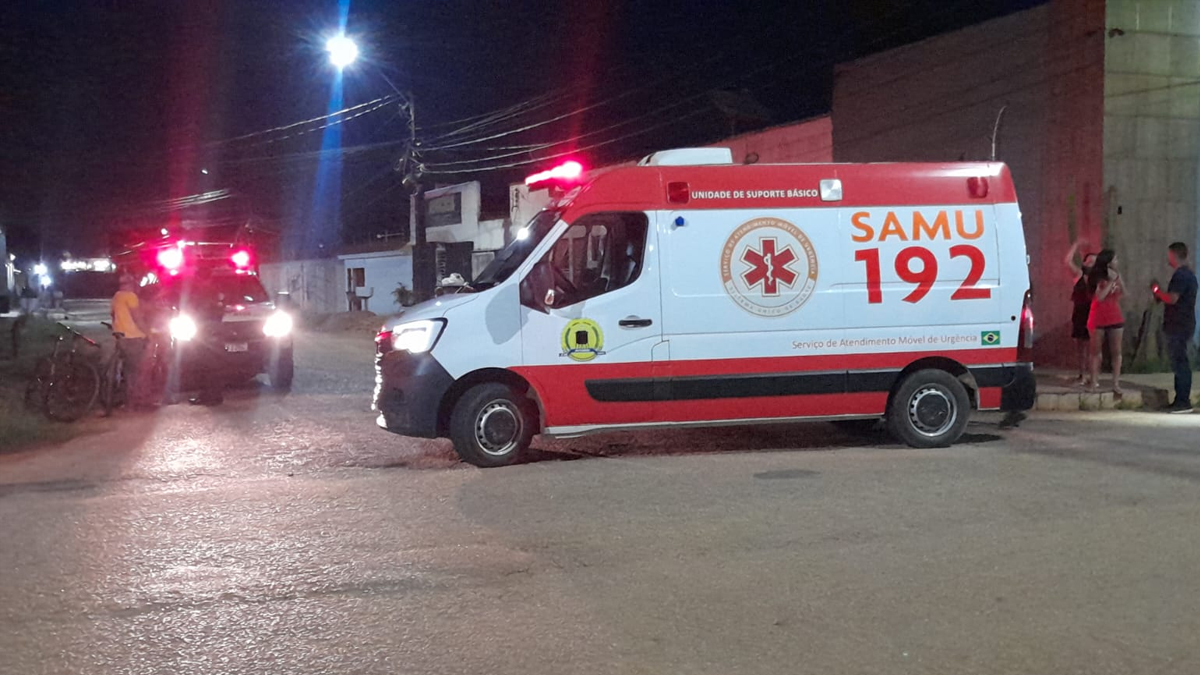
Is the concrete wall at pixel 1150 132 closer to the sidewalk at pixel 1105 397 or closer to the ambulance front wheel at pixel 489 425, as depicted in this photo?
the sidewalk at pixel 1105 397

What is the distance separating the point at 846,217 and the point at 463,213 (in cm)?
2882

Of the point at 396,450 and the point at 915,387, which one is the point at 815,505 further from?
the point at 396,450

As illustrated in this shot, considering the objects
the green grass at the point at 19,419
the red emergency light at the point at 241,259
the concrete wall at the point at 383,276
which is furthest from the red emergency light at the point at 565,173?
the concrete wall at the point at 383,276

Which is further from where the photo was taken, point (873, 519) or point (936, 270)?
point (936, 270)

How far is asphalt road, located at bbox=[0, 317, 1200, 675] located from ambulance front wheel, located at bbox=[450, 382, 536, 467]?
12.1 inches

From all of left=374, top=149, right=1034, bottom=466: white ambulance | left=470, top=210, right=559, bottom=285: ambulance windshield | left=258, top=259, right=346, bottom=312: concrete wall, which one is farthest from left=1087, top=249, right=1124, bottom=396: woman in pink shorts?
left=258, top=259, right=346, bottom=312: concrete wall

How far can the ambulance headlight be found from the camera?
335 inches

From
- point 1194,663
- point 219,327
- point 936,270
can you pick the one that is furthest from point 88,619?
point 219,327

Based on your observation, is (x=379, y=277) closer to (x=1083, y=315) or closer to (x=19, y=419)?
(x=19, y=419)

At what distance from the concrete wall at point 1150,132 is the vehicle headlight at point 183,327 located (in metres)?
12.5

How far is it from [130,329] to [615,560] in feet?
29.6

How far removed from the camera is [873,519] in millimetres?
6773

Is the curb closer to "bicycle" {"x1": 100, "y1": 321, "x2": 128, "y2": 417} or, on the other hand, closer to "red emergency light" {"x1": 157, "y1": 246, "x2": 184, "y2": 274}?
"bicycle" {"x1": 100, "y1": 321, "x2": 128, "y2": 417}

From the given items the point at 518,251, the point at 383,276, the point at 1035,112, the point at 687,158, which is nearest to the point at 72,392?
the point at 518,251
